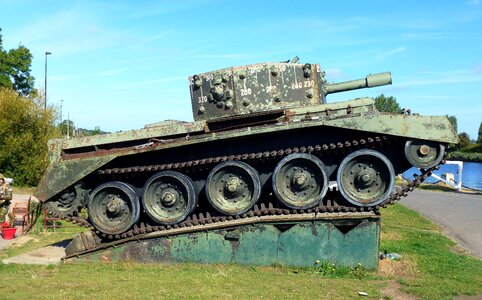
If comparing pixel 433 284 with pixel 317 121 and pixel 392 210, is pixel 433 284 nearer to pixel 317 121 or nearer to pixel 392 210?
pixel 317 121

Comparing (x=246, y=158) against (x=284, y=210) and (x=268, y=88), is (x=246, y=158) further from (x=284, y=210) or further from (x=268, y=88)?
(x=268, y=88)

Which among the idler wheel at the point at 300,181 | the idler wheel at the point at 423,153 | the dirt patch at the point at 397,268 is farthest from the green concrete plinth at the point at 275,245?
the idler wheel at the point at 423,153

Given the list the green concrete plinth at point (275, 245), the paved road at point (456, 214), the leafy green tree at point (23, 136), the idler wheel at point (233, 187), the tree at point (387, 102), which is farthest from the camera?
the tree at point (387, 102)

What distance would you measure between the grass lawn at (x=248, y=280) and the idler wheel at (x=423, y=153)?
82.5 inches

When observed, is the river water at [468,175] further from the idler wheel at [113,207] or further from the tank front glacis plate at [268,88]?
the idler wheel at [113,207]

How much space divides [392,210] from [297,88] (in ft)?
39.8

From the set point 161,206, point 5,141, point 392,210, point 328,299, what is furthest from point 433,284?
point 5,141

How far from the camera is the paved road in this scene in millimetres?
14516

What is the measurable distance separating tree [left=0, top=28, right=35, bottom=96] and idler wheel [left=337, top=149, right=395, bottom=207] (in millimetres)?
40060

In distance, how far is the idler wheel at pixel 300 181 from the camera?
1020 centimetres

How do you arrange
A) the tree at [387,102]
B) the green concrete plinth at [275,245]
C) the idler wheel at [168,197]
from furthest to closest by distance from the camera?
the tree at [387,102] → the idler wheel at [168,197] → the green concrete plinth at [275,245]

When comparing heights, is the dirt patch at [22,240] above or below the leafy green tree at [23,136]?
below

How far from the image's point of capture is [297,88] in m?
11.4

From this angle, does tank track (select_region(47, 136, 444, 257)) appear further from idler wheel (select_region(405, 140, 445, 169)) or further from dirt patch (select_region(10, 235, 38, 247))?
dirt patch (select_region(10, 235, 38, 247))
